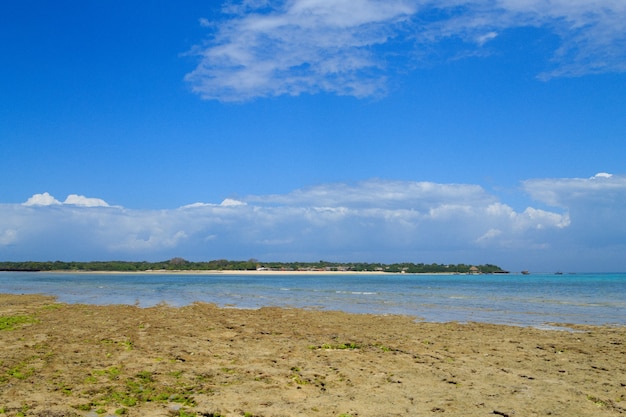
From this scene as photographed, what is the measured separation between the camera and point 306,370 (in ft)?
A: 40.6

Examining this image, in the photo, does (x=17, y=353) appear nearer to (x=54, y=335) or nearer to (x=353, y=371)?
(x=54, y=335)

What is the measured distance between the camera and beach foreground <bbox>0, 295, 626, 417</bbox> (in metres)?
9.42

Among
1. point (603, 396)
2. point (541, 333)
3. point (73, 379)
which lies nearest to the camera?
point (603, 396)

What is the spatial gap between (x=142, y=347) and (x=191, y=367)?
3.40 meters

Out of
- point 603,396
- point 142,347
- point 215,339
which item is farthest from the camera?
point 215,339

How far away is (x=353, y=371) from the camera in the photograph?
1230cm

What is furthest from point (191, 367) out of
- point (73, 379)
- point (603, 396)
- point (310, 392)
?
point (603, 396)

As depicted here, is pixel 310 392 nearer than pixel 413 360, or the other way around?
pixel 310 392

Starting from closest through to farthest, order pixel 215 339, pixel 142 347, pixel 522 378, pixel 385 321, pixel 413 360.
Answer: pixel 522 378, pixel 413 360, pixel 142 347, pixel 215 339, pixel 385 321

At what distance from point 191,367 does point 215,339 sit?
14.9 ft

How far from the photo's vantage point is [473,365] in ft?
43.3

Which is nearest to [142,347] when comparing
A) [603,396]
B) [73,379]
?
[73,379]

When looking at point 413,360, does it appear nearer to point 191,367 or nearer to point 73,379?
point 191,367

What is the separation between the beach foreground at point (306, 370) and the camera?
9422 millimetres
